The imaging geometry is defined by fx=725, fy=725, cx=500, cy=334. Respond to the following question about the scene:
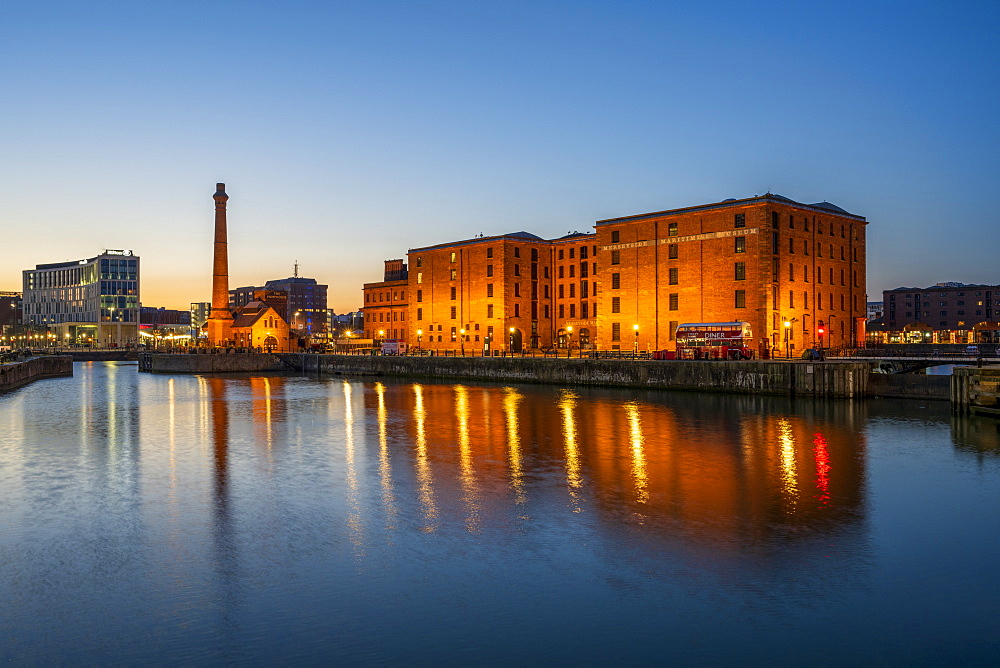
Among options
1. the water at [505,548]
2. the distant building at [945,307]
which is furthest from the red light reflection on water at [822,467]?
the distant building at [945,307]

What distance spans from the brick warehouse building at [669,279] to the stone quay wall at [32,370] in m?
47.5

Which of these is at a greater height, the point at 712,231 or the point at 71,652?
the point at 712,231

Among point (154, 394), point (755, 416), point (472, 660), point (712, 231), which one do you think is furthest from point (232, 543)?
point (712, 231)

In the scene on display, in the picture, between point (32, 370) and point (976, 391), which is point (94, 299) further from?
point (976, 391)

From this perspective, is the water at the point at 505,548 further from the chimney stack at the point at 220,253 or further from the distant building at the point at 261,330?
the distant building at the point at 261,330

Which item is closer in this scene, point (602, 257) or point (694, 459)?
point (694, 459)

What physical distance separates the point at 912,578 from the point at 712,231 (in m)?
56.4

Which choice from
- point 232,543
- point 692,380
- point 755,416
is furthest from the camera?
point 692,380

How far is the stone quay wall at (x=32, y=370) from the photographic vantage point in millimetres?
62594

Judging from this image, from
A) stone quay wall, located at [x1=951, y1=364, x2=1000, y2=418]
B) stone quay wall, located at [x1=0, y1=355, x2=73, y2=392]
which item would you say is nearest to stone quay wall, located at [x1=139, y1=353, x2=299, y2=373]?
stone quay wall, located at [x1=0, y1=355, x2=73, y2=392]

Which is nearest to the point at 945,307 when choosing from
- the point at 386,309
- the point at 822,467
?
the point at 386,309

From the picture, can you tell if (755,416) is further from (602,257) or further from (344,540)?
(602,257)

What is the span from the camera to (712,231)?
6675cm

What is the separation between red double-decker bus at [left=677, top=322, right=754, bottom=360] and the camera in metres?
59.4
